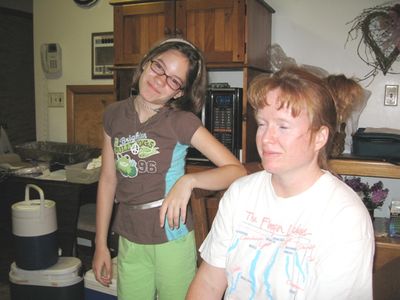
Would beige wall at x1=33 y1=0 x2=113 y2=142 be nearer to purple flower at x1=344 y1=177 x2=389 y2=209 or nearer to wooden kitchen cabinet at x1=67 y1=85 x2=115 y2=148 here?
wooden kitchen cabinet at x1=67 y1=85 x2=115 y2=148

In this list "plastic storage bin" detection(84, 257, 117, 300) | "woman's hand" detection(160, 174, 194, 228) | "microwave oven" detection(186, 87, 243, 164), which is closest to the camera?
"woman's hand" detection(160, 174, 194, 228)

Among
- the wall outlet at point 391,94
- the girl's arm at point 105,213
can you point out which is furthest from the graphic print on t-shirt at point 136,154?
the wall outlet at point 391,94

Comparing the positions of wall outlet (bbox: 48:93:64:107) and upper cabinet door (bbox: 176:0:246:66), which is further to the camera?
wall outlet (bbox: 48:93:64:107)

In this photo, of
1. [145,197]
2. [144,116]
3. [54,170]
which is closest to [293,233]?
[145,197]

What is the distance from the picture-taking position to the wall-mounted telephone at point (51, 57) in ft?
10.7

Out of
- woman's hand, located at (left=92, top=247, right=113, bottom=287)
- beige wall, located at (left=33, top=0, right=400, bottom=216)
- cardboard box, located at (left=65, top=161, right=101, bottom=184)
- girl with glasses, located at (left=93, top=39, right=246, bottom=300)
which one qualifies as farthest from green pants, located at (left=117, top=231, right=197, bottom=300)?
beige wall, located at (left=33, top=0, right=400, bottom=216)

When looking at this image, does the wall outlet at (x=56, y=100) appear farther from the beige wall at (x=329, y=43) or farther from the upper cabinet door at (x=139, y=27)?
the upper cabinet door at (x=139, y=27)

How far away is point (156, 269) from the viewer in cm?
116

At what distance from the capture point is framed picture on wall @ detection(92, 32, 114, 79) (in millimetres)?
3031

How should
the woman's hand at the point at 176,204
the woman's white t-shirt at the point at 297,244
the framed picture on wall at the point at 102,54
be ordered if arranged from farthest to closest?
the framed picture on wall at the point at 102,54
the woman's hand at the point at 176,204
the woman's white t-shirt at the point at 297,244

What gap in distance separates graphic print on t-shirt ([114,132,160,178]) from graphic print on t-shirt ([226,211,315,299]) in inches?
15.0

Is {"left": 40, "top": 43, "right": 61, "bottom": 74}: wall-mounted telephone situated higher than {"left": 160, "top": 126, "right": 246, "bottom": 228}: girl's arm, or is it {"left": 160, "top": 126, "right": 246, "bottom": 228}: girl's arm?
{"left": 40, "top": 43, "right": 61, "bottom": 74}: wall-mounted telephone

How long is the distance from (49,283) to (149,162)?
1.30 m

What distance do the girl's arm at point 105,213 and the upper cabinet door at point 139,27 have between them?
115cm
